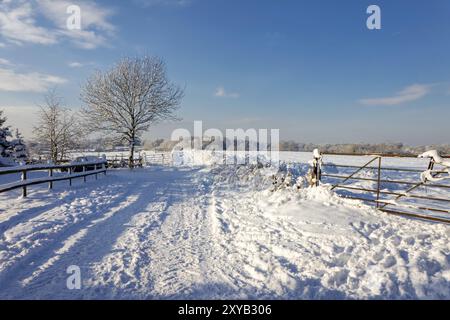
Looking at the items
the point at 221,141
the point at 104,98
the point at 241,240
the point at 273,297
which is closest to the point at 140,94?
the point at 104,98

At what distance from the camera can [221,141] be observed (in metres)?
39.8

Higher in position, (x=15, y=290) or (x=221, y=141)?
(x=221, y=141)

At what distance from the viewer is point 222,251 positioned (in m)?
4.79

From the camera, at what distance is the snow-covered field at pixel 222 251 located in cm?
347

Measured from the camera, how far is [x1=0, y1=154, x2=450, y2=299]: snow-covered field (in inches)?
137

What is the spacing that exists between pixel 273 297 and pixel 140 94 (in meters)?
25.3

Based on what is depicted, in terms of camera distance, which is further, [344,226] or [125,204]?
[125,204]

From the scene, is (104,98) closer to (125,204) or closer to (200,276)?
(125,204)
